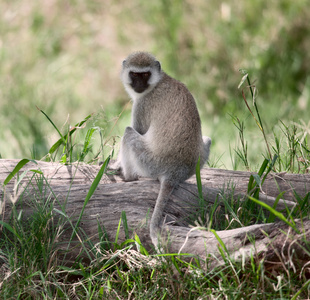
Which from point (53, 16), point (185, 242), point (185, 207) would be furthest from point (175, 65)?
point (185, 242)

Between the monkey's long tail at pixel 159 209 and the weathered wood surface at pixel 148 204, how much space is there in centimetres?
7

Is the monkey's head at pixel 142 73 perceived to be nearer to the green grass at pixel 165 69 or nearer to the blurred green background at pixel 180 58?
the green grass at pixel 165 69

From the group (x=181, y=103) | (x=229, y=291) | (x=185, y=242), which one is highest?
(x=181, y=103)

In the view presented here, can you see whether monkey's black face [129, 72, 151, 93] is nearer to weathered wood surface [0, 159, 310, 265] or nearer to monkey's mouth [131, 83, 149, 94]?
monkey's mouth [131, 83, 149, 94]

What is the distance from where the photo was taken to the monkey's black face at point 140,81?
17.0 ft

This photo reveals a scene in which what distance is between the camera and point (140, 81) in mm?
5188

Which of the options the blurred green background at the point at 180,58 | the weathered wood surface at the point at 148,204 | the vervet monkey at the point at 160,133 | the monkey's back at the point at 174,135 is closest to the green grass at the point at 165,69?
the blurred green background at the point at 180,58

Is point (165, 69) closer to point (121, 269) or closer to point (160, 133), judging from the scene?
point (160, 133)

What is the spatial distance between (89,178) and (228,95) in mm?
5079

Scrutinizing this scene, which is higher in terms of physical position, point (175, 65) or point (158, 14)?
point (158, 14)

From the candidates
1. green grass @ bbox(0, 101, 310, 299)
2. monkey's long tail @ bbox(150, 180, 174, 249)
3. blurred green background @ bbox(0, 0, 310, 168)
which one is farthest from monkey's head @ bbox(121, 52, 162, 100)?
blurred green background @ bbox(0, 0, 310, 168)

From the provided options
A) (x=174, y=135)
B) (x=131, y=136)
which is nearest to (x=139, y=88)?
(x=131, y=136)

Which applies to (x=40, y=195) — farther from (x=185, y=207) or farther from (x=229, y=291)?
(x=229, y=291)

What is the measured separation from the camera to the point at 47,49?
10727mm
